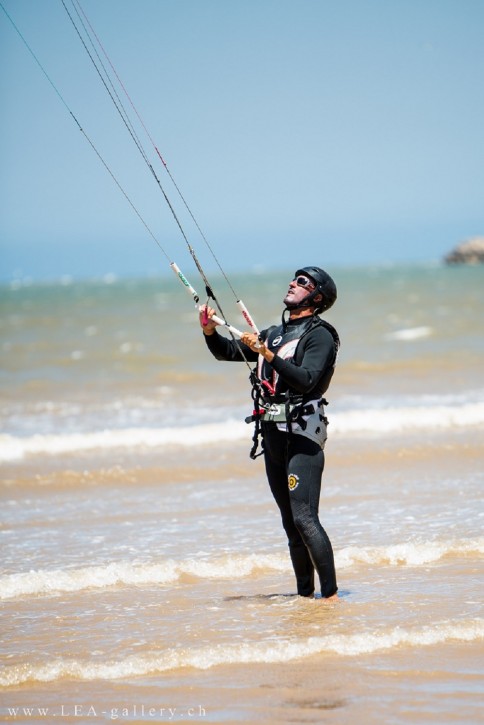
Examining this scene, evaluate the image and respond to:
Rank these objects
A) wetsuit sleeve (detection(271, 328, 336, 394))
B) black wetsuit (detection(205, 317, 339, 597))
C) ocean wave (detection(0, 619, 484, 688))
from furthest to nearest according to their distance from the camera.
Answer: black wetsuit (detection(205, 317, 339, 597)) < wetsuit sleeve (detection(271, 328, 336, 394)) < ocean wave (detection(0, 619, 484, 688))

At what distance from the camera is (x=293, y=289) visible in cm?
517

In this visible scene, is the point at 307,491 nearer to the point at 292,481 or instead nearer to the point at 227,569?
the point at 292,481

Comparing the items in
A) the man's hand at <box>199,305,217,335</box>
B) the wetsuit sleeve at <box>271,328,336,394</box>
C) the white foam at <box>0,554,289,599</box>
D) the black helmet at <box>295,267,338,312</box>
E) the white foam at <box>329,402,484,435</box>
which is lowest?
the white foam at <box>329,402,484,435</box>

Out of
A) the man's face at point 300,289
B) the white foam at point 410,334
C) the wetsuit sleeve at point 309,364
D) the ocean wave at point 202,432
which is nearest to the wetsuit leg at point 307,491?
the wetsuit sleeve at point 309,364

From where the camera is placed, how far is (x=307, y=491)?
506 cm

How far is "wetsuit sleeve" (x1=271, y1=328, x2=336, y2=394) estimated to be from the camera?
4.81m

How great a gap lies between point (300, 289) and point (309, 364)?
46cm

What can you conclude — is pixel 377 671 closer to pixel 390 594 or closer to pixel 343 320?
→ pixel 390 594

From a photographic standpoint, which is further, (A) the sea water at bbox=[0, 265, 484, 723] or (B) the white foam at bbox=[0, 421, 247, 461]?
(B) the white foam at bbox=[0, 421, 247, 461]

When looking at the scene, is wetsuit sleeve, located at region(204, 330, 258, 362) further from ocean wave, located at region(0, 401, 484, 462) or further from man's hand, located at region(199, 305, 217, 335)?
ocean wave, located at region(0, 401, 484, 462)

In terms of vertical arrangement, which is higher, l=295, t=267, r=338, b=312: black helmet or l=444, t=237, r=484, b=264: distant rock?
l=295, t=267, r=338, b=312: black helmet

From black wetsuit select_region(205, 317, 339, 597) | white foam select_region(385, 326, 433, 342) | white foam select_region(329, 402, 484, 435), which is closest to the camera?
black wetsuit select_region(205, 317, 339, 597)

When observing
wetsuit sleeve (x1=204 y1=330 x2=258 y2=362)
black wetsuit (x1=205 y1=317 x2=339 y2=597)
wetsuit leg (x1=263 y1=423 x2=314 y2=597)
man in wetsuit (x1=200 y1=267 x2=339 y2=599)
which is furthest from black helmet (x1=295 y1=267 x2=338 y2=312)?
wetsuit leg (x1=263 y1=423 x2=314 y2=597)

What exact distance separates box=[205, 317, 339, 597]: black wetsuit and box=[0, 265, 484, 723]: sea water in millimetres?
446
